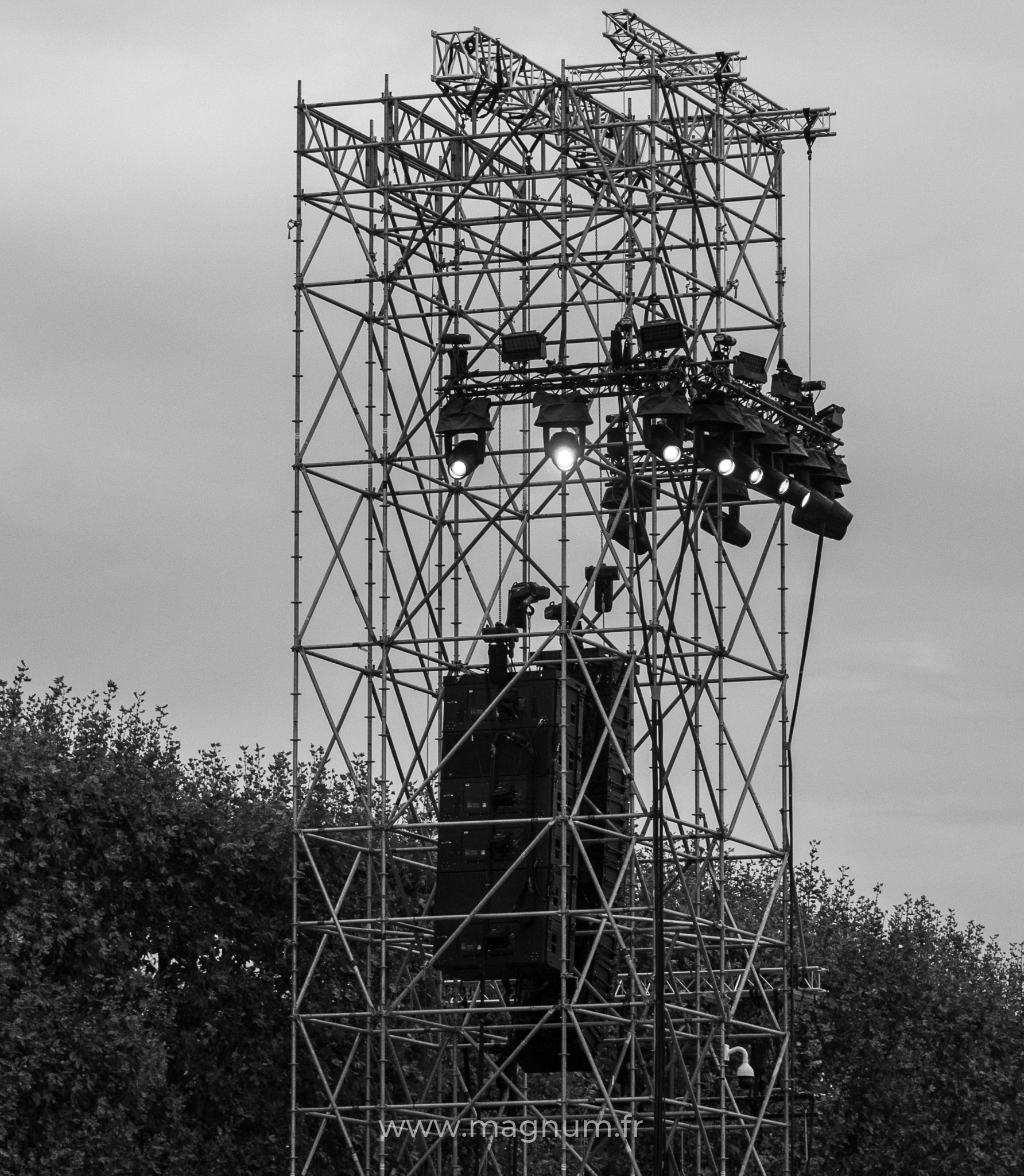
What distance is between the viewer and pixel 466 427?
3584 centimetres

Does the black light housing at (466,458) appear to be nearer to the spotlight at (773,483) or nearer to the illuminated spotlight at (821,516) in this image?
the spotlight at (773,483)

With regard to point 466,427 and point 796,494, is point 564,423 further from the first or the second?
point 796,494

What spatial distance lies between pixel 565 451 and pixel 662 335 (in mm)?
1872

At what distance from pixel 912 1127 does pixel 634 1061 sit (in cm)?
1816

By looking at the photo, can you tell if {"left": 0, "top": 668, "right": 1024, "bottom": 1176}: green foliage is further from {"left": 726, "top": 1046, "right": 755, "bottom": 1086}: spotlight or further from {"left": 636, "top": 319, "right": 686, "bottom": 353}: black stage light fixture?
{"left": 636, "top": 319, "right": 686, "bottom": 353}: black stage light fixture

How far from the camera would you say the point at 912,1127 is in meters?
51.5

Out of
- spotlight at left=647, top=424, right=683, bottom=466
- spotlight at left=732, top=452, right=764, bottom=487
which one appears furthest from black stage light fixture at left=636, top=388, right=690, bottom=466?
spotlight at left=732, top=452, right=764, bottom=487

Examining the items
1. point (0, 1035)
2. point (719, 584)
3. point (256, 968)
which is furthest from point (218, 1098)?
point (719, 584)

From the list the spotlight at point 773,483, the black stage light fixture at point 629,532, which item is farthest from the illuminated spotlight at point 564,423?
the spotlight at point 773,483

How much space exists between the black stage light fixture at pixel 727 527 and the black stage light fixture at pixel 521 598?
285cm

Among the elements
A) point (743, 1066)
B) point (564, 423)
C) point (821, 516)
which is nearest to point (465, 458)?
point (564, 423)

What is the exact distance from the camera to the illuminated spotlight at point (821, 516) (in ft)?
121

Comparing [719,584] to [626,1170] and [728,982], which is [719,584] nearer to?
[728,982]

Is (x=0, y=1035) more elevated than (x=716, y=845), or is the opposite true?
(x=716, y=845)
